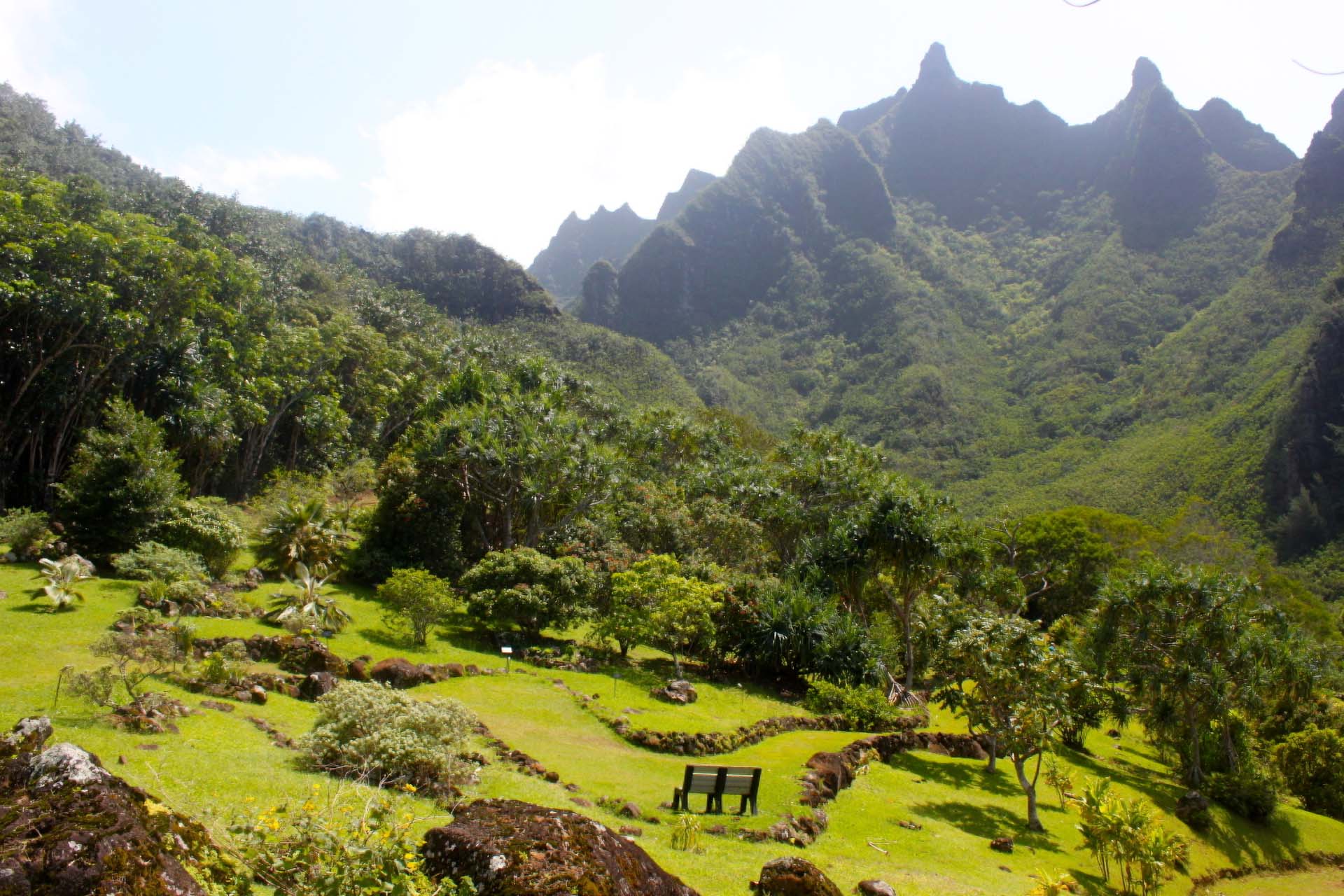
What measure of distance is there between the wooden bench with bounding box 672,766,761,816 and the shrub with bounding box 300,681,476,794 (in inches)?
113

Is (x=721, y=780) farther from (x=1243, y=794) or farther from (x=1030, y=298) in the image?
(x=1030, y=298)

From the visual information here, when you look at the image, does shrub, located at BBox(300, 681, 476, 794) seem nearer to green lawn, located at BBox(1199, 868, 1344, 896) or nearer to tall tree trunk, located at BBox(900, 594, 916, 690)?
green lawn, located at BBox(1199, 868, 1344, 896)

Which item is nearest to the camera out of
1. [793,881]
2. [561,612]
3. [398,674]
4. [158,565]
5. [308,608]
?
[793,881]

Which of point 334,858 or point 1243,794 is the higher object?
point 334,858

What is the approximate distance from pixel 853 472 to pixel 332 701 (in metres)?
30.1

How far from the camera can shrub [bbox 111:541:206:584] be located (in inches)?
717

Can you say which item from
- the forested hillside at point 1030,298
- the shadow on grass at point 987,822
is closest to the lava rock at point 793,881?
the shadow on grass at point 987,822

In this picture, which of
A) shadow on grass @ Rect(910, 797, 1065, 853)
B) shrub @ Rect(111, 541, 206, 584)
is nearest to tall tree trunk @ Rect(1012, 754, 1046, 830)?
shadow on grass @ Rect(910, 797, 1065, 853)

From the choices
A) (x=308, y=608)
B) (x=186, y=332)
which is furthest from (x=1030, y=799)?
(x=186, y=332)

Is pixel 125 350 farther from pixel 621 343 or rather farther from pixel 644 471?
pixel 621 343

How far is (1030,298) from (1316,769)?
107345 mm

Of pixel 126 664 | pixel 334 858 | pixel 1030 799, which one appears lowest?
pixel 1030 799

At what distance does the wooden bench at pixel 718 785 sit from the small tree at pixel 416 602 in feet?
34.3

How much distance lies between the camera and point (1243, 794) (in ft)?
64.1
